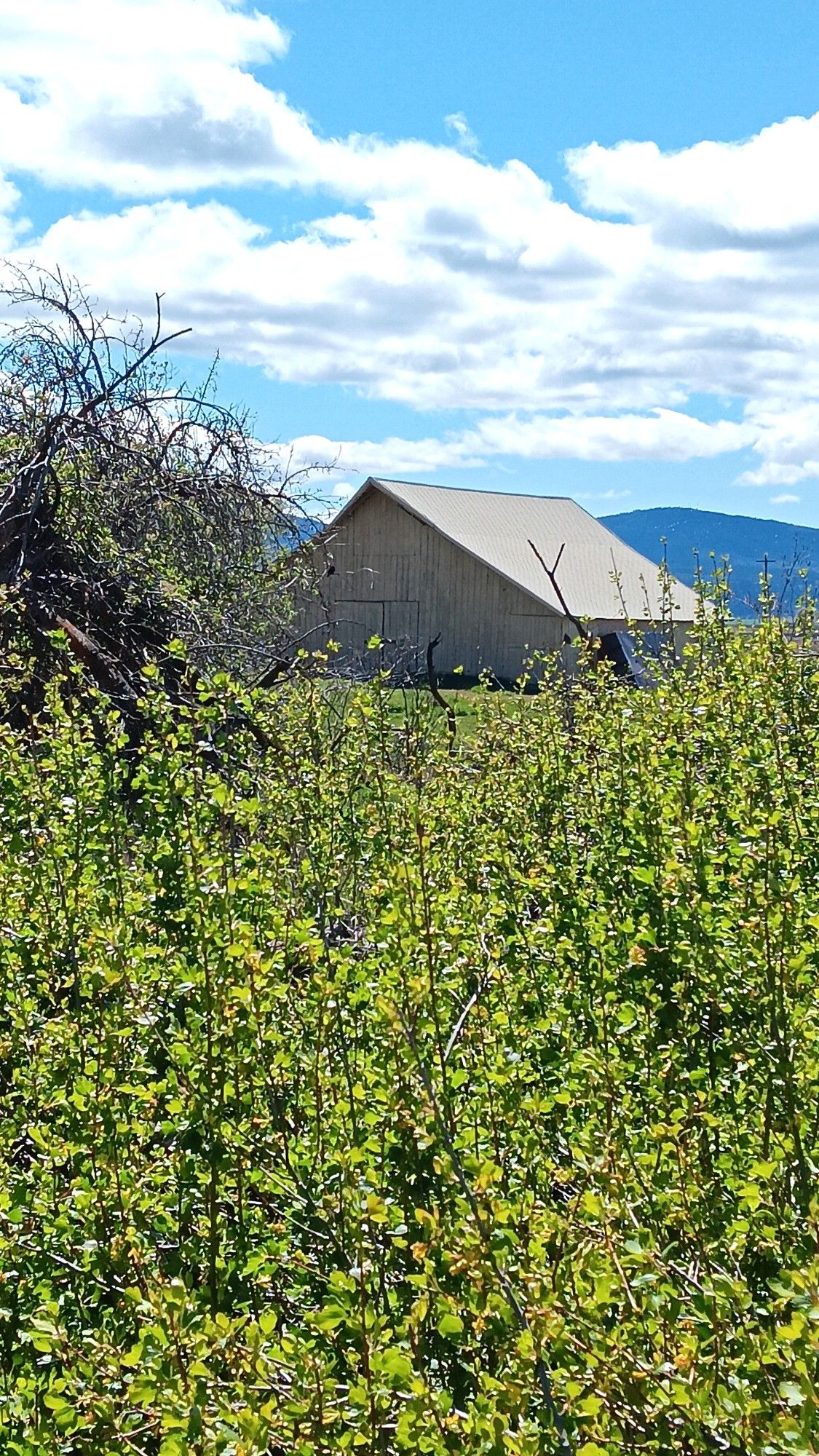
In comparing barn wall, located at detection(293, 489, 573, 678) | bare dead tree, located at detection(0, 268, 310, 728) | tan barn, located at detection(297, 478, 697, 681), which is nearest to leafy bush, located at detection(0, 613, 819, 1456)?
bare dead tree, located at detection(0, 268, 310, 728)

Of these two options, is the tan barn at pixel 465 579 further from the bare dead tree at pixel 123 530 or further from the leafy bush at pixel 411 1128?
the leafy bush at pixel 411 1128

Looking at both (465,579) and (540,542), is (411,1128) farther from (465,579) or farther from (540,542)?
(540,542)

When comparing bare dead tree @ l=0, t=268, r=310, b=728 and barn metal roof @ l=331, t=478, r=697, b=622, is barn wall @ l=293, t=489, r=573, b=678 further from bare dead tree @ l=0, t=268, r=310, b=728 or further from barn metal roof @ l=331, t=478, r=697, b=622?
bare dead tree @ l=0, t=268, r=310, b=728

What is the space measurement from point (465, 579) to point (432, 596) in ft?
3.15

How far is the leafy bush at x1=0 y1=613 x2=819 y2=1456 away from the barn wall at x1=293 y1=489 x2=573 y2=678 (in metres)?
25.7

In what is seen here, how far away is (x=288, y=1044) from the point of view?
10.3ft

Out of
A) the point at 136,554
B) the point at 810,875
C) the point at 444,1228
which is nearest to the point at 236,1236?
the point at 444,1228

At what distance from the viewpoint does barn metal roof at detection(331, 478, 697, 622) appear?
3184cm

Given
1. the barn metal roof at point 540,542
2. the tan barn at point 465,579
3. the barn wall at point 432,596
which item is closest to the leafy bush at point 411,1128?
the tan barn at point 465,579

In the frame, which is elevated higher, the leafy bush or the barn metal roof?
the barn metal roof

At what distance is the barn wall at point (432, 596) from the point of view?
102 feet

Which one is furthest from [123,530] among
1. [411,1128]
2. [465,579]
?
[465,579]

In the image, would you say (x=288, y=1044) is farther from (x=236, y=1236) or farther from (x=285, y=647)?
(x=285, y=647)

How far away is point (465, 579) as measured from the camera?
32.4 metres
